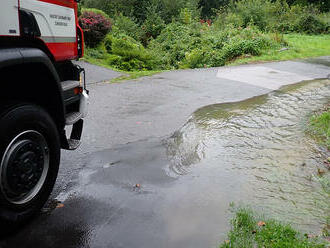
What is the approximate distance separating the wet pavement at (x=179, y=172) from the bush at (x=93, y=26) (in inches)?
275

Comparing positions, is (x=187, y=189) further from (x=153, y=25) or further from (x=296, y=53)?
(x=153, y=25)

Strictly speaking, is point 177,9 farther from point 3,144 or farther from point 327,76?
point 3,144

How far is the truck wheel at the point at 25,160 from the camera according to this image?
289cm

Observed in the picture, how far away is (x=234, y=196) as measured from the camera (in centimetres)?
413

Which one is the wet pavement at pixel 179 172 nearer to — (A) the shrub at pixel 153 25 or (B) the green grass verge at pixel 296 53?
(B) the green grass verge at pixel 296 53

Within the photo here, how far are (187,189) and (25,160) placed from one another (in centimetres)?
200

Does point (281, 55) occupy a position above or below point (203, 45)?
below

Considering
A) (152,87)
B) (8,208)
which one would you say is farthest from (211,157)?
(152,87)

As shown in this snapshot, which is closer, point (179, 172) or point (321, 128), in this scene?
point (179, 172)

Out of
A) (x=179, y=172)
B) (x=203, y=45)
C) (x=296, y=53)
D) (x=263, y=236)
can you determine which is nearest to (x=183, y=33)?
(x=203, y=45)

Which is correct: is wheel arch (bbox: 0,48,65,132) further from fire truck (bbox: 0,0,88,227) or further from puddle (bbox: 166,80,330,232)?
puddle (bbox: 166,80,330,232)

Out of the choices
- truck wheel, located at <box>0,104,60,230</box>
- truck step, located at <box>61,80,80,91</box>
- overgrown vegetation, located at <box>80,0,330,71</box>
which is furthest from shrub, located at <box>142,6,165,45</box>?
truck wheel, located at <box>0,104,60,230</box>

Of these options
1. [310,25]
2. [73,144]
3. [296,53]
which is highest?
[310,25]

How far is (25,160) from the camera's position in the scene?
3.10 m
